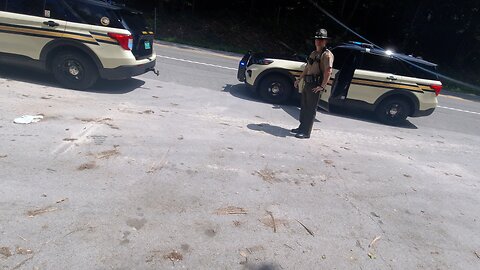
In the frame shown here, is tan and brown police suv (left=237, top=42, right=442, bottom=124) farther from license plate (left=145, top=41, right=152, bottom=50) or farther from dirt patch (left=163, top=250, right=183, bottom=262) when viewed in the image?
dirt patch (left=163, top=250, right=183, bottom=262)

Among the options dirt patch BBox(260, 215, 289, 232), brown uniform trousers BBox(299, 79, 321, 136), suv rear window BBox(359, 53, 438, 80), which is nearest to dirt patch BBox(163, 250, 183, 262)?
dirt patch BBox(260, 215, 289, 232)

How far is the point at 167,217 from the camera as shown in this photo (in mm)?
A: 3281

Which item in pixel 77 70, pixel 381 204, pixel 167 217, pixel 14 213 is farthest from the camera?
pixel 77 70

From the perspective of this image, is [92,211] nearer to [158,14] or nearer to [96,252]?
[96,252]

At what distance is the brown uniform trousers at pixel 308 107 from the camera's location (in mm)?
5969

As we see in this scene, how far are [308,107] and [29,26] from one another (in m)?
5.29

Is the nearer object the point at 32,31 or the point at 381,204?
the point at 381,204

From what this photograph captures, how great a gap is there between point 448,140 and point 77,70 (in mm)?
7708

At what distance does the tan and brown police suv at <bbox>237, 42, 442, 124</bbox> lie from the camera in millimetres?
7641

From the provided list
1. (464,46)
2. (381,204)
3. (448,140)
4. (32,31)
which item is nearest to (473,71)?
(464,46)

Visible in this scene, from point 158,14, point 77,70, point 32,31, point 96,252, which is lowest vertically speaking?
point 96,252

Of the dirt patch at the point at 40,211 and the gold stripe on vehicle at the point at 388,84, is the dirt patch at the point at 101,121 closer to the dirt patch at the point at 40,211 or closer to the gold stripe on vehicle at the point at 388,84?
the dirt patch at the point at 40,211

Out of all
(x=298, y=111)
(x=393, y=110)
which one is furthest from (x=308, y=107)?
(x=393, y=110)

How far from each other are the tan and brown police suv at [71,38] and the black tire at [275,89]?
116 inches
